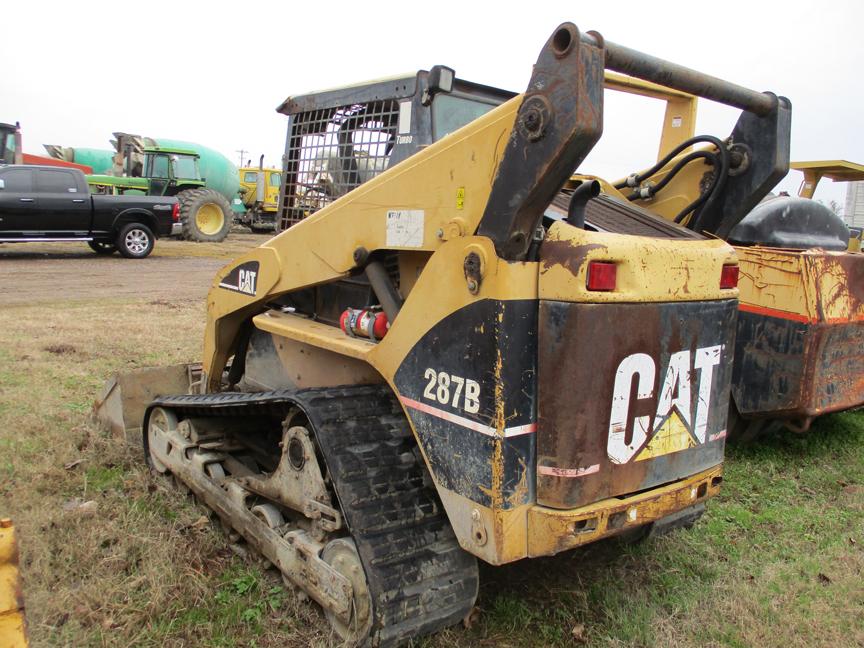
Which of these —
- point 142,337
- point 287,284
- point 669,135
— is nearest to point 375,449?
point 287,284

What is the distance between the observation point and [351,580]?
7.89ft

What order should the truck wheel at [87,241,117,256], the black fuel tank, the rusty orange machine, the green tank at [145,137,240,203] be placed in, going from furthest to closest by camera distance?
the green tank at [145,137,240,203] → the truck wheel at [87,241,117,256] → the black fuel tank → the rusty orange machine

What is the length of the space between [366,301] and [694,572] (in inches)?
72.3

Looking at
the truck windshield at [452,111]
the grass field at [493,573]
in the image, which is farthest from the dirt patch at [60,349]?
the truck windshield at [452,111]

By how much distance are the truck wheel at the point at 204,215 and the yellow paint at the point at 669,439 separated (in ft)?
59.2

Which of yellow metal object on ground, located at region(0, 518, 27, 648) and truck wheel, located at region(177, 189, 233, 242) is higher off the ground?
truck wheel, located at region(177, 189, 233, 242)

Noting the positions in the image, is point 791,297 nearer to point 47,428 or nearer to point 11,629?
point 11,629

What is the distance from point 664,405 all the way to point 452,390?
705 mm

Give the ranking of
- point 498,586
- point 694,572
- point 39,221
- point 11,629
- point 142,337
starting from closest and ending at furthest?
point 11,629, point 498,586, point 694,572, point 142,337, point 39,221

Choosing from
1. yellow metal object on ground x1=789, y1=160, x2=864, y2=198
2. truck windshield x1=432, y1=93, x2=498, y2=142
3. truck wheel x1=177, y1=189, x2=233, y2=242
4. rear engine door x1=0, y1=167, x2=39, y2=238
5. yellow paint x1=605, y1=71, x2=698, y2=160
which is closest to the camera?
truck windshield x1=432, y1=93, x2=498, y2=142

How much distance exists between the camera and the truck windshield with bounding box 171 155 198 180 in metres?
19.4

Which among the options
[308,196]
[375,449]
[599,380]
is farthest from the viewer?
[308,196]

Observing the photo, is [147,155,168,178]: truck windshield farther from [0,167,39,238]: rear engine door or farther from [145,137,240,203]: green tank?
[0,167,39,238]: rear engine door

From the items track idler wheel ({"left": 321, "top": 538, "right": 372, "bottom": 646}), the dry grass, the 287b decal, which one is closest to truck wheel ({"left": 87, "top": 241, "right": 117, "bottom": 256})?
the dry grass
